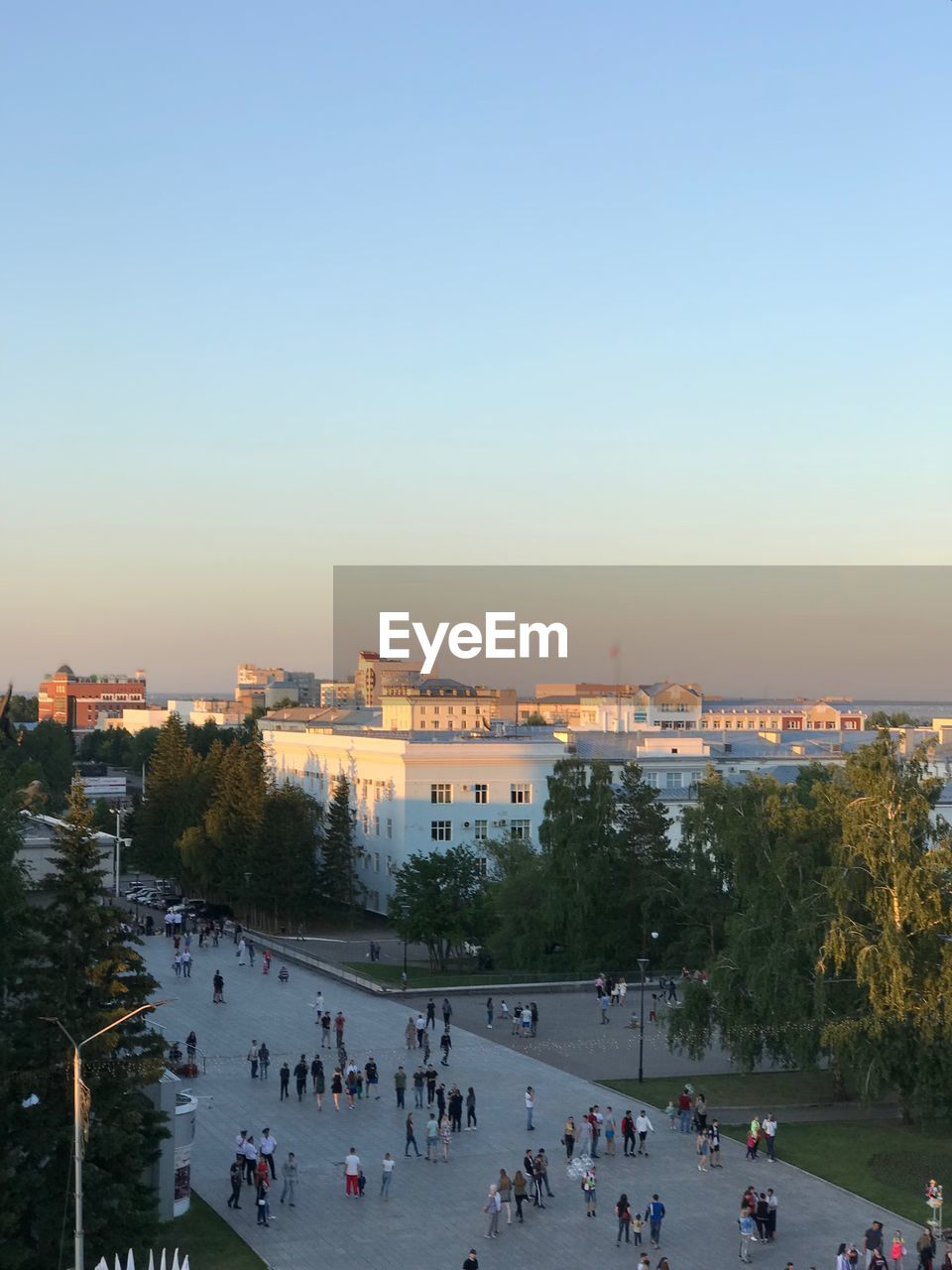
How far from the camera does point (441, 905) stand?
203 ft

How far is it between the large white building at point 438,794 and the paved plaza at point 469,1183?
3820 cm

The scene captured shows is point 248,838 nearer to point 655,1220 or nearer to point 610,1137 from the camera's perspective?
point 610,1137

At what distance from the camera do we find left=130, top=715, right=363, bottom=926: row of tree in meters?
78.1

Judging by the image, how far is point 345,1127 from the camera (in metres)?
34.4

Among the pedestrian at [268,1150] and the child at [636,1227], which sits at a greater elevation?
the pedestrian at [268,1150]

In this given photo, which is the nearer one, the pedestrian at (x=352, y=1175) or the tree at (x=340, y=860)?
the pedestrian at (x=352, y=1175)

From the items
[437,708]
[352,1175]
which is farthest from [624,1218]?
[437,708]

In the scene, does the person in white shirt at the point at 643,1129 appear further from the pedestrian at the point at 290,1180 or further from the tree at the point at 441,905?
the tree at the point at 441,905

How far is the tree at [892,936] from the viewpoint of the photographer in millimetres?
33281

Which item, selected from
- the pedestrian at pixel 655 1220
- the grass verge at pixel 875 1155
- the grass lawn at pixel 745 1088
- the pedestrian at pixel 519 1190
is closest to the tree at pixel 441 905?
the grass lawn at pixel 745 1088

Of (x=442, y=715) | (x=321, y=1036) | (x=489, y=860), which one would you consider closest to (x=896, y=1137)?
(x=321, y=1036)

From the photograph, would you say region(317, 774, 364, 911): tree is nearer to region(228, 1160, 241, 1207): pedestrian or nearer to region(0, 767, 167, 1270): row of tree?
region(228, 1160, 241, 1207): pedestrian

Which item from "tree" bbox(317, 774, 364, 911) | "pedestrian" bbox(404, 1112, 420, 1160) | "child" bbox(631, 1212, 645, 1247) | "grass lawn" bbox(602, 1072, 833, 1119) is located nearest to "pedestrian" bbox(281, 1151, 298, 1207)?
"pedestrian" bbox(404, 1112, 420, 1160)

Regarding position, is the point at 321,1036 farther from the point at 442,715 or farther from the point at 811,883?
the point at 442,715
